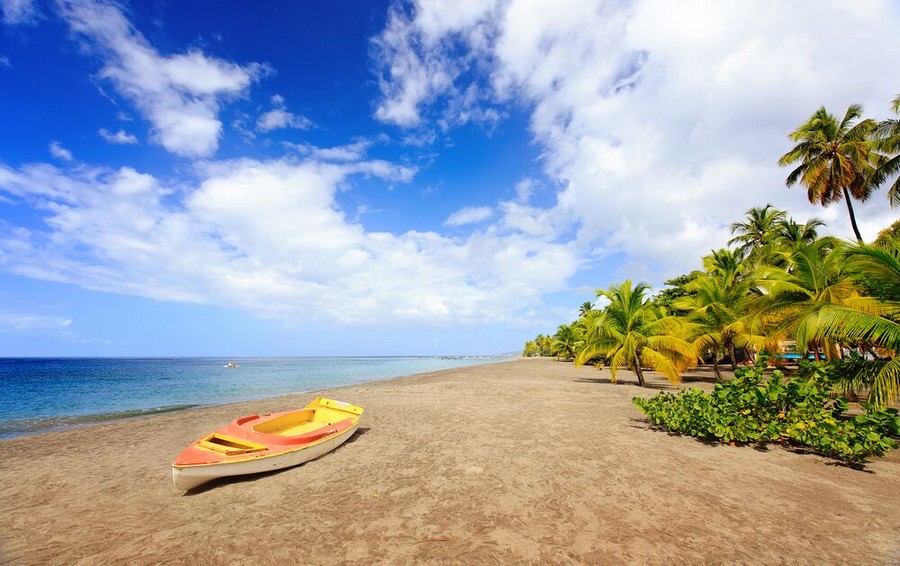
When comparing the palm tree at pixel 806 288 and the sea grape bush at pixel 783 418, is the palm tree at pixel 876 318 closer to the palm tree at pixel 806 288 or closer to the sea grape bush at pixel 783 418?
the sea grape bush at pixel 783 418

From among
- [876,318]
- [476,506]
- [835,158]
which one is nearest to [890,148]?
[835,158]

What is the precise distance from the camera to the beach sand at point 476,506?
4062 millimetres

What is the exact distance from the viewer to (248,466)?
21.1ft

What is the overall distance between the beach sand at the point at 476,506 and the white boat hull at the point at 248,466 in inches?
8.1

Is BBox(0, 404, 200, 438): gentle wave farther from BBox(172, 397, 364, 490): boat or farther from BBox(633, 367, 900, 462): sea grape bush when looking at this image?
BBox(633, 367, 900, 462): sea grape bush

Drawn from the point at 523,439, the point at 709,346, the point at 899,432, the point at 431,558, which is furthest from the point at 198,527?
the point at 709,346

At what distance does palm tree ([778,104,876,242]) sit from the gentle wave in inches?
1493

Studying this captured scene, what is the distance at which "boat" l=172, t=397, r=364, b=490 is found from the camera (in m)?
5.94

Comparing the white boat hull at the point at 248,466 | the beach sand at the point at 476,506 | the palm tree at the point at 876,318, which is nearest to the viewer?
the beach sand at the point at 476,506

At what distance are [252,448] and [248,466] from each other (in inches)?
12.9

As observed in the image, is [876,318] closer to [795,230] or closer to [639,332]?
[639,332]

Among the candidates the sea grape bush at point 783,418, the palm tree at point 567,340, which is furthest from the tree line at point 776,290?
the palm tree at point 567,340

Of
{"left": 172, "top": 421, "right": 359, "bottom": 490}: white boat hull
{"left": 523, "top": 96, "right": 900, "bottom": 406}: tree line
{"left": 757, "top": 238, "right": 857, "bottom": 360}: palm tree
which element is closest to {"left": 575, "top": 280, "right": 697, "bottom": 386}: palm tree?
{"left": 523, "top": 96, "right": 900, "bottom": 406}: tree line

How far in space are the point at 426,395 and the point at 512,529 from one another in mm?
14124
